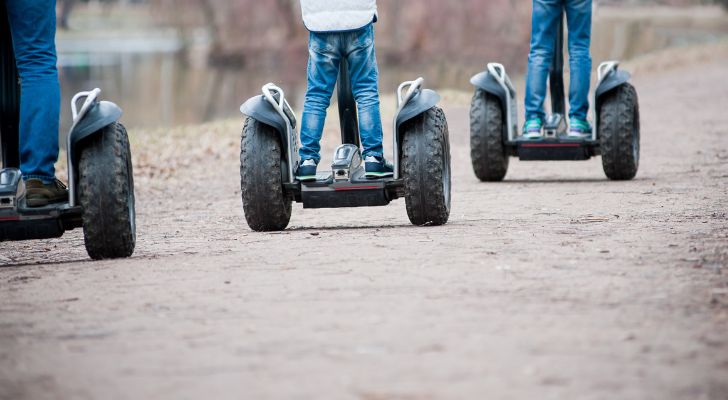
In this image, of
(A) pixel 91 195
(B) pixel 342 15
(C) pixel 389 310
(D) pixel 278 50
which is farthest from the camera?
(D) pixel 278 50

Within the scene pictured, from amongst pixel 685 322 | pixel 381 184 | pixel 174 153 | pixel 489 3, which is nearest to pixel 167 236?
pixel 381 184

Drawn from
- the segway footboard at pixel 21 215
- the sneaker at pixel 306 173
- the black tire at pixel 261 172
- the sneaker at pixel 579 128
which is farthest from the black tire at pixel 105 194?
the sneaker at pixel 579 128

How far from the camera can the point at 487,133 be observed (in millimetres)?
10094

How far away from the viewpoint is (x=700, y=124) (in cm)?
1549

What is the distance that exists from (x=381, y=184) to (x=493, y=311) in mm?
2694

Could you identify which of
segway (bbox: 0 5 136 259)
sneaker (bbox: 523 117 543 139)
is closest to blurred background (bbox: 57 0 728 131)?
sneaker (bbox: 523 117 543 139)

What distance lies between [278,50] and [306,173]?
34.5 m

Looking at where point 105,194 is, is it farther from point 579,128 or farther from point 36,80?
point 579,128

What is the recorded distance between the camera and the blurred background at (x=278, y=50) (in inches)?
1201

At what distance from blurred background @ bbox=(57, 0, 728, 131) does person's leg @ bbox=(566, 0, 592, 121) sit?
1570 cm

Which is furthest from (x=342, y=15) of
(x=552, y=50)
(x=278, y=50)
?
(x=278, y=50)

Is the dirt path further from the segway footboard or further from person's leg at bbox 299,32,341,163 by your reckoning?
person's leg at bbox 299,32,341,163

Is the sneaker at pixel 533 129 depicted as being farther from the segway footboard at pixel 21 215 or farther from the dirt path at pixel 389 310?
the segway footboard at pixel 21 215

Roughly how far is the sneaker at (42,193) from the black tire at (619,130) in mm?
4949
